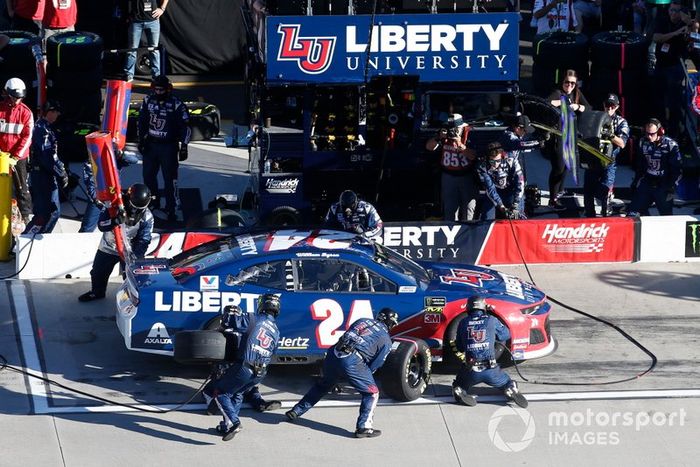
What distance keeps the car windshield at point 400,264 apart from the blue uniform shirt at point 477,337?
102 centimetres

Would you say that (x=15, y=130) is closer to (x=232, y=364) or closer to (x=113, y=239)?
(x=113, y=239)

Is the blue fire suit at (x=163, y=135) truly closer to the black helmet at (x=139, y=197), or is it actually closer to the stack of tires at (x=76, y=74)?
the black helmet at (x=139, y=197)

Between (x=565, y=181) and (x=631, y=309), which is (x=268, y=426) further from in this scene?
(x=565, y=181)

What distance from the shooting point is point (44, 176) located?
1762cm

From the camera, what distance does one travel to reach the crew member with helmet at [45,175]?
17.5m

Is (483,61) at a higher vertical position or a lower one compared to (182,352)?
higher

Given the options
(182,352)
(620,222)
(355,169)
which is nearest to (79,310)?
(182,352)

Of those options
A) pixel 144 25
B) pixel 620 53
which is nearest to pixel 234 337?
pixel 620 53

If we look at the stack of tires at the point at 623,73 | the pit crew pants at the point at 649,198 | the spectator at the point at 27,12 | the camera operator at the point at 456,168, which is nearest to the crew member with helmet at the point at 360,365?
the camera operator at the point at 456,168

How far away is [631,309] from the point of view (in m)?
16.3

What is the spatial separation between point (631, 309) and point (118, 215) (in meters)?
5.98

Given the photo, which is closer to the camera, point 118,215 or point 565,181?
point 118,215

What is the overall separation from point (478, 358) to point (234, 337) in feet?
7.70

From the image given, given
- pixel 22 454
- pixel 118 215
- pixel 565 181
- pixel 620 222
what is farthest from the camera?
pixel 565 181
